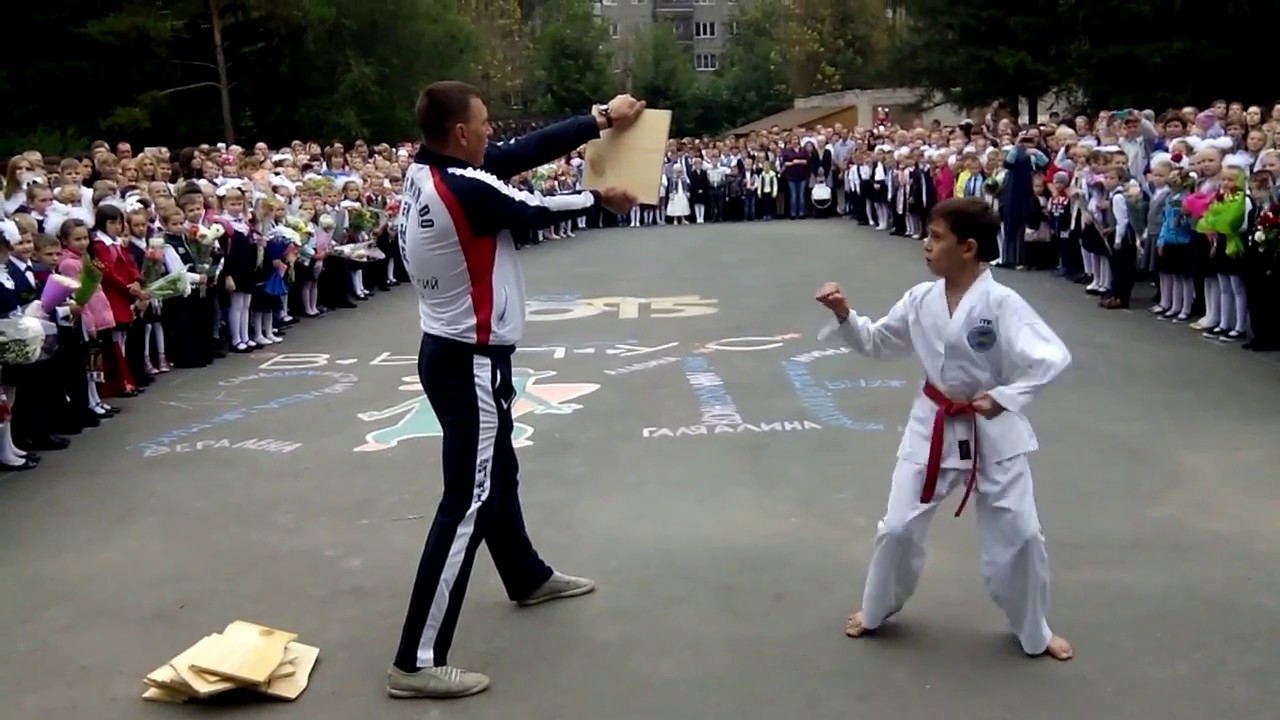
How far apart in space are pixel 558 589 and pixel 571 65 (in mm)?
53359

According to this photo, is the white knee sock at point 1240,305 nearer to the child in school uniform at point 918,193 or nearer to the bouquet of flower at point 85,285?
the bouquet of flower at point 85,285

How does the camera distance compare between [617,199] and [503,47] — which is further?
[503,47]

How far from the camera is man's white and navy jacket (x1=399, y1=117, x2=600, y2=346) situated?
4488 mm

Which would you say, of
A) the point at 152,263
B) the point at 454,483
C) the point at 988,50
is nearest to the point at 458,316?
the point at 454,483

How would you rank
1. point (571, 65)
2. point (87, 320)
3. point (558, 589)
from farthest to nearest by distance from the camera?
point (571, 65)
point (87, 320)
point (558, 589)

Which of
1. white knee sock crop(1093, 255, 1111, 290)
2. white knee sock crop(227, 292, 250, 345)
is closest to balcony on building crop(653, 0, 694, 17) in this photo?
white knee sock crop(1093, 255, 1111, 290)

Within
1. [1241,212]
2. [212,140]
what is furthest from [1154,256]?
[212,140]

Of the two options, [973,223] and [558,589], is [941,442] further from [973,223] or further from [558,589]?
[558,589]

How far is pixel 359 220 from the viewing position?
636 inches

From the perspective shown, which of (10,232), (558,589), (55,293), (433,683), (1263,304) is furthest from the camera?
(1263,304)

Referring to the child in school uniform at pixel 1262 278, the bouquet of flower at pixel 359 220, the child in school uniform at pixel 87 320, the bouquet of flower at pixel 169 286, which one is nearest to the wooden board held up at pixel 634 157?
the child in school uniform at pixel 87 320

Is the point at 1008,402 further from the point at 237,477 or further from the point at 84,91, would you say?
the point at 84,91

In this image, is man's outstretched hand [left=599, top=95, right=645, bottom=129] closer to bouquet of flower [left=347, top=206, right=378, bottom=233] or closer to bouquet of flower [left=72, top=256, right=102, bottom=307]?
bouquet of flower [left=72, top=256, right=102, bottom=307]

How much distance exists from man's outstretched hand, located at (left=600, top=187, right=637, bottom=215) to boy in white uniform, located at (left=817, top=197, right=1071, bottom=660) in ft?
2.52
